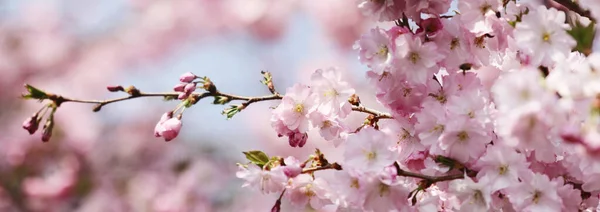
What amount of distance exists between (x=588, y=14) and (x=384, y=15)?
27 cm

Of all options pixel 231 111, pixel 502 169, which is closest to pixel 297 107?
pixel 231 111

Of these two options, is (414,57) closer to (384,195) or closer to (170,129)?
(384,195)

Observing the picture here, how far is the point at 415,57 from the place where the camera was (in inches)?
38.1

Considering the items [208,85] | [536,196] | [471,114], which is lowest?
[536,196]

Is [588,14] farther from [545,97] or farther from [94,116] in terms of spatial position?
[94,116]

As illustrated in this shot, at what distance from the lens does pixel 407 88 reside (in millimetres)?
1011

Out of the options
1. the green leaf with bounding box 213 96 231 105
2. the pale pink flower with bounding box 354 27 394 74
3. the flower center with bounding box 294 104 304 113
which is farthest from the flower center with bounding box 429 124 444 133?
the green leaf with bounding box 213 96 231 105

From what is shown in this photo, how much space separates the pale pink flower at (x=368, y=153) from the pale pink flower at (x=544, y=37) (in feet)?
0.68

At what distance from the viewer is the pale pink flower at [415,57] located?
967 millimetres

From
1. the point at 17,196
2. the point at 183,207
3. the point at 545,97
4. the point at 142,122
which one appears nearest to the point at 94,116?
the point at 142,122

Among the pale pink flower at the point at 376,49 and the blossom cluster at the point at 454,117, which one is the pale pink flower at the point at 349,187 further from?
the pale pink flower at the point at 376,49

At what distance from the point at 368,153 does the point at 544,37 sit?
252 millimetres

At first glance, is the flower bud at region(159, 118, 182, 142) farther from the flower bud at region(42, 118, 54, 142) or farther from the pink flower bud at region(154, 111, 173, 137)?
the flower bud at region(42, 118, 54, 142)

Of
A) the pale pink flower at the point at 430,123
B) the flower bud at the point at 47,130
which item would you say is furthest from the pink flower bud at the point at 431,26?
the flower bud at the point at 47,130
